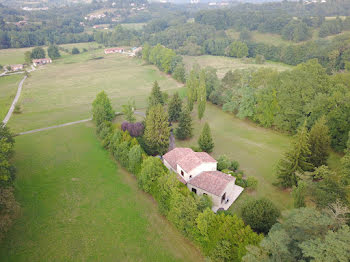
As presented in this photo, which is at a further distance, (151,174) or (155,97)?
(155,97)

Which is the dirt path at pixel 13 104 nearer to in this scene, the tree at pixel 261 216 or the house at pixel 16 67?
the house at pixel 16 67

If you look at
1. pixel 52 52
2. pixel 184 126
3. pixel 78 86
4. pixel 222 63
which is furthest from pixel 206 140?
pixel 52 52

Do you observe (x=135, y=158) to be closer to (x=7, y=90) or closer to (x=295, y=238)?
(x=295, y=238)

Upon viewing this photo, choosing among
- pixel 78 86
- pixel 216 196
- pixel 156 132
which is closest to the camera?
pixel 216 196

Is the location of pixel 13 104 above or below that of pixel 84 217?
below

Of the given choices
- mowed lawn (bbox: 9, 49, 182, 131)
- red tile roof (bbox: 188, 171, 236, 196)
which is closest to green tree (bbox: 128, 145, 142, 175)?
red tile roof (bbox: 188, 171, 236, 196)

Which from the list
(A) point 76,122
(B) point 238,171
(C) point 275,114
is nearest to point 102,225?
(B) point 238,171
